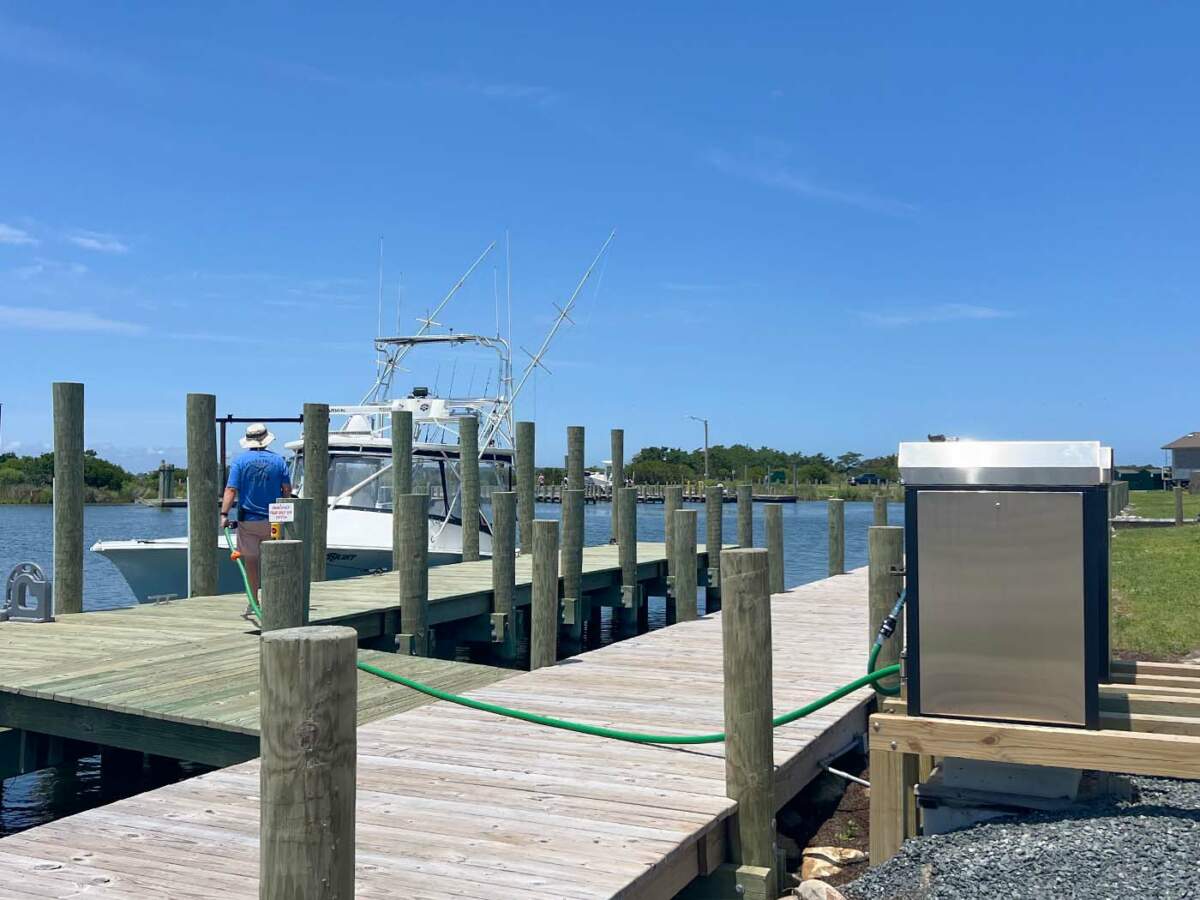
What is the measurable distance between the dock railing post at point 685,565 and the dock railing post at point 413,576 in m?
2.63

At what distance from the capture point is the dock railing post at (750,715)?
14.6 feet

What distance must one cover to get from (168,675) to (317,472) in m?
5.05

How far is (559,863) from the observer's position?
3.97 meters

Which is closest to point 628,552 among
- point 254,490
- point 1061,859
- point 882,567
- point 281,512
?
point 254,490

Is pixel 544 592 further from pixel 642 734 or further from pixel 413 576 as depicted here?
pixel 642 734

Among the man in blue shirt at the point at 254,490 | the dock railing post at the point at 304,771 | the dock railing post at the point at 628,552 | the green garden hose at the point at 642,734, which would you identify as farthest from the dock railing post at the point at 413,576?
the dock railing post at the point at 304,771

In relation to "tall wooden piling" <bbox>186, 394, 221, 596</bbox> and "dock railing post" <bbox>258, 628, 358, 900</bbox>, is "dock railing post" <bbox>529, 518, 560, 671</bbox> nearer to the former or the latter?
"tall wooden piling" <bbox>186, 394, 221, 596</bbox>

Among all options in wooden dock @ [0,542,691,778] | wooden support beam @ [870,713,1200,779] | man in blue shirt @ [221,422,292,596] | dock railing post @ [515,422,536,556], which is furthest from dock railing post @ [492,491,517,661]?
wooden support beam @ [870,713,1200,779]

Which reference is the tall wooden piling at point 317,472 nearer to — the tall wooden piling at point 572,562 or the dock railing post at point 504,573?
the dock railing post at point 504,573

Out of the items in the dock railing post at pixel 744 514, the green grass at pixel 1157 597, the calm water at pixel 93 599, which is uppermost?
the dock railing post at pixel 744 514

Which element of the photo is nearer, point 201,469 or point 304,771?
point 304,771

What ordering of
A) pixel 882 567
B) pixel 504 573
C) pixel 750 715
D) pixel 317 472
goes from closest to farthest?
pixel 750 715
pixel 882 567
pixel 504 573
pixel 317 472

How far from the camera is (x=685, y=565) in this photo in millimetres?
11078

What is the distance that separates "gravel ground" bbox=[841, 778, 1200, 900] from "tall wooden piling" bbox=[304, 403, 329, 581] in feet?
28.5
